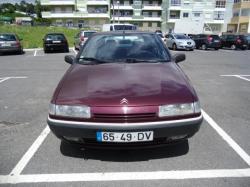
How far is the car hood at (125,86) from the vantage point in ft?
10.4

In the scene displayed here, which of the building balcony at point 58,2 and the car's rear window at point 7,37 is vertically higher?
the building balcony at point 58,2

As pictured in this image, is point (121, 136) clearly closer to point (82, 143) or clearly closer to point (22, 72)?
point (82, 143)

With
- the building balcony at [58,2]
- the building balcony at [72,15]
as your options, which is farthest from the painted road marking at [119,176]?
the building balcony at [58,2]

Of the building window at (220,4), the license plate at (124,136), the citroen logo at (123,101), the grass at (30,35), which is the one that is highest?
the building window at (220,4)

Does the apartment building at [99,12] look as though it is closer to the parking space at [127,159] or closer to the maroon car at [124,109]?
the parking space at [127,159]

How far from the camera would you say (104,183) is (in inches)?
121

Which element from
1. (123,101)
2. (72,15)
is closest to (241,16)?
(72,15)

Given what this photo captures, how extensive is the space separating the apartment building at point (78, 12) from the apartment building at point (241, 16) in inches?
1201

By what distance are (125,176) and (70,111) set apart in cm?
101

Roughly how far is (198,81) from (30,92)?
205 inches

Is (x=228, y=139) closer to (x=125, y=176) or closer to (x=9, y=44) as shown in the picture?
(x=125, y=176)

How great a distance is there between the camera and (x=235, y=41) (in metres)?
25.2

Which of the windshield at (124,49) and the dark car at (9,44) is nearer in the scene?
the windshield at (124,49)

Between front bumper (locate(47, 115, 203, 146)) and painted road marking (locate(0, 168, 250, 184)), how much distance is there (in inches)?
15.6
